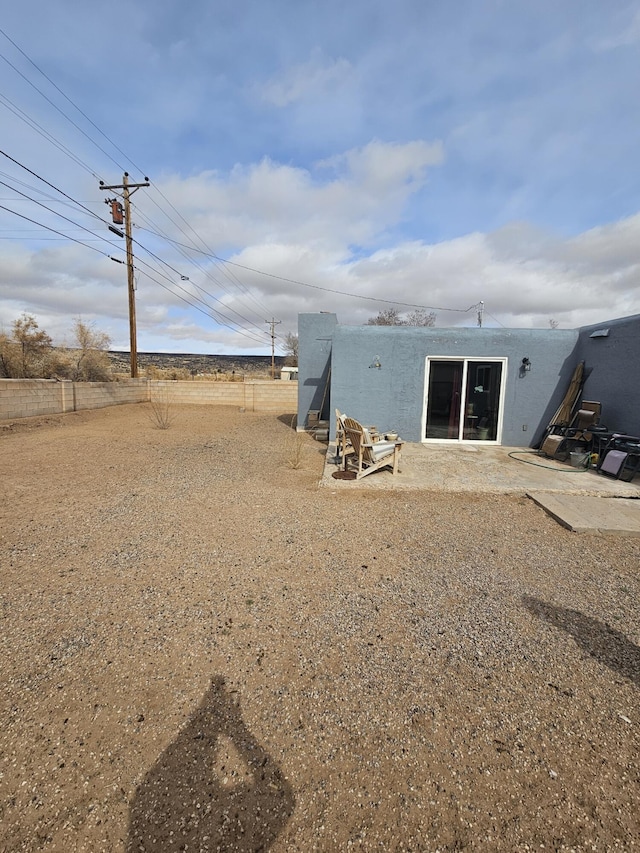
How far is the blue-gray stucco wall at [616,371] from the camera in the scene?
6.48 meters

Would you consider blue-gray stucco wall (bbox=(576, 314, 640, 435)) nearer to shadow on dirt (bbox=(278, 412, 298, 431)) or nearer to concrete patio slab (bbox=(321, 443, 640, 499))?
concrete patio slab (bbox=(321, 443, 640, 499))

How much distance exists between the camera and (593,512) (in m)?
4.32

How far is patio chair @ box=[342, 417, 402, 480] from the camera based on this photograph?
18.9 ft

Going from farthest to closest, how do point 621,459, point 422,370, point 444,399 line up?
point 444,399
point 422,370
point 621,459

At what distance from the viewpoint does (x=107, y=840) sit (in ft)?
4.17

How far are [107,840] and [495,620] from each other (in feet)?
7.48

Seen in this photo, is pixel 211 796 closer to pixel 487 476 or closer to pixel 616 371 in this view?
pixel 487 476

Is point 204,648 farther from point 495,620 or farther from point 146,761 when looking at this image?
point 495,620

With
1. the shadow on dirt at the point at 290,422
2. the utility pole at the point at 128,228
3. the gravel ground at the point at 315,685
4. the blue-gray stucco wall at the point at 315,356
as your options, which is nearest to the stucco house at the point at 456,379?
the blue-gray stucco wall at the point at 315,356

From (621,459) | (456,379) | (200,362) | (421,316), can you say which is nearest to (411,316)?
(421,316)

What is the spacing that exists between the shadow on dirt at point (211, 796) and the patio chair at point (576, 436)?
283 inches

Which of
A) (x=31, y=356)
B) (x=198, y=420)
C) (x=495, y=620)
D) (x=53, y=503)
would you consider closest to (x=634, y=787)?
(x=495, y=620)

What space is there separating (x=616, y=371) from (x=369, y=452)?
5.02m

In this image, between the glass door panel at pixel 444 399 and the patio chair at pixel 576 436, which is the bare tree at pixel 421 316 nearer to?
the glass door panel at pixel 444 399
